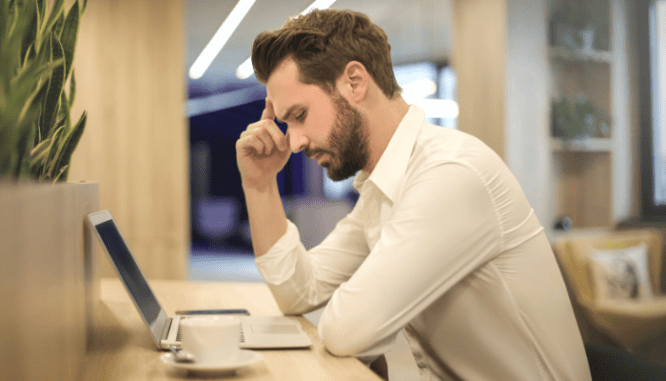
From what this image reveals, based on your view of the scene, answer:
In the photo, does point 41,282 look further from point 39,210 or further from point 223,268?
point 223,268

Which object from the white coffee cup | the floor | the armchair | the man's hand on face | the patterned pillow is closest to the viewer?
the white coffee cup

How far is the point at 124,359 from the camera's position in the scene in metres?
0.86

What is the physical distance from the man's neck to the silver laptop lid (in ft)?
1.99

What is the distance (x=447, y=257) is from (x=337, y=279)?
532 mm

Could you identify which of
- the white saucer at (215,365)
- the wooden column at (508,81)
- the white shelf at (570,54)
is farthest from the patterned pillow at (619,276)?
the white saucer at (215,365)

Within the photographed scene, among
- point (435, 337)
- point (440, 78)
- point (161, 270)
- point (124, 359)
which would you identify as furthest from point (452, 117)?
point (124, 359)

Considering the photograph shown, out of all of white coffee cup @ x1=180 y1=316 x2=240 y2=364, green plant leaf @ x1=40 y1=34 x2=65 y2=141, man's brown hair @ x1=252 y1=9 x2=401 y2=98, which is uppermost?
man's brown hair @ x1=252 y1=9 x2=401 y2=98

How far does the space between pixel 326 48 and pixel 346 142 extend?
23 cm

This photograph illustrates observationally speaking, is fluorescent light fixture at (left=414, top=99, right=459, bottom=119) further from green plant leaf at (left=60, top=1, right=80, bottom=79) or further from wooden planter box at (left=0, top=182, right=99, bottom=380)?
wooden planter box at (left=0, top=182, right=99, bottom=380)

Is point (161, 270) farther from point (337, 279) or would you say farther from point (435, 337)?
point (435, 337)

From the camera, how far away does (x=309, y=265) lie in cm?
138

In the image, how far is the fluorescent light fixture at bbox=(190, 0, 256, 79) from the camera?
4.55 metres

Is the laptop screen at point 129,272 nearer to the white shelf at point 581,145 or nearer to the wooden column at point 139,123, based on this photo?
the wooden column at point 139,123

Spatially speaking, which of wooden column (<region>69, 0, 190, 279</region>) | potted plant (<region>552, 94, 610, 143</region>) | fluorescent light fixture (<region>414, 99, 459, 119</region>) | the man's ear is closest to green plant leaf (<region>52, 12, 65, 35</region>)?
the man's ear
